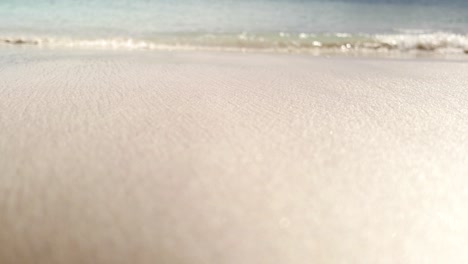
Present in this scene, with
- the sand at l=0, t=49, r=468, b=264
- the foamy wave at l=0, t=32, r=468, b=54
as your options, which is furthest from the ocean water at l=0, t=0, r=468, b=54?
the sand at l=0, t=49, r=468, b=264

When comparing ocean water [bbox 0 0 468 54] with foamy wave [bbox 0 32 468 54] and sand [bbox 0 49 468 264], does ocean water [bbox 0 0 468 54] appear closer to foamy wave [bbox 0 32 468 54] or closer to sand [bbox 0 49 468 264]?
foamy wave [bbox 0 32 468 54]

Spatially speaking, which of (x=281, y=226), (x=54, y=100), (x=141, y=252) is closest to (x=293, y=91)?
(x=54, y=100)

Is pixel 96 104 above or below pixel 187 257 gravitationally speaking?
above

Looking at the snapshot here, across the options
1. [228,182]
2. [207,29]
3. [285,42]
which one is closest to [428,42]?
[285,42]

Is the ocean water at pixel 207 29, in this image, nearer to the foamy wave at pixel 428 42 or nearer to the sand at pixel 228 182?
the foamy wave at pixel 428 42

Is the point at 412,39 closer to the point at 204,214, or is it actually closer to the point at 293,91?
the point at 293,91

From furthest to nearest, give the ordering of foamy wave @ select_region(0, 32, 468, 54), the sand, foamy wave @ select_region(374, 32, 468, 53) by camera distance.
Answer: foamy wave @ select_region(374, 32, 468, 53)
foamy wave @ select_region(0, 32, 468, 54)
the sand

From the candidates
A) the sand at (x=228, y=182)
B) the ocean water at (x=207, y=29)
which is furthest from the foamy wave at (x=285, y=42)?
the sand at (x=228, y=182)

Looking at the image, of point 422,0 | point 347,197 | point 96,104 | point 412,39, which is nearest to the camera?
point 347,197
